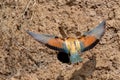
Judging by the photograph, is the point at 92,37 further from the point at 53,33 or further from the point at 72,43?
the point at 53,33

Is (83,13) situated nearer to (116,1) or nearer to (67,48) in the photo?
(116,1)

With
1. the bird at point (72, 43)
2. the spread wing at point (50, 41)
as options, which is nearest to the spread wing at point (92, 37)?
the bird at point (72, 43)

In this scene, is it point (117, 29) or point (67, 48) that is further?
point (117, 29)

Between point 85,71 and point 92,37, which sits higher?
point 92,37

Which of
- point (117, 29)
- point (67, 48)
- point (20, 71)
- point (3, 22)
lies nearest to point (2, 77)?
point (20, 71)

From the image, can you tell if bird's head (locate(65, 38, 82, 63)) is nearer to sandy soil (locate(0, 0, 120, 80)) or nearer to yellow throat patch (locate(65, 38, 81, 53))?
yellow throat patch (locate(65, 38, 81, 53))

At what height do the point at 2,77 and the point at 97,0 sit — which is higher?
the point at 97,0

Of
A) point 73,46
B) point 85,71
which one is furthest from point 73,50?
point 85,71
